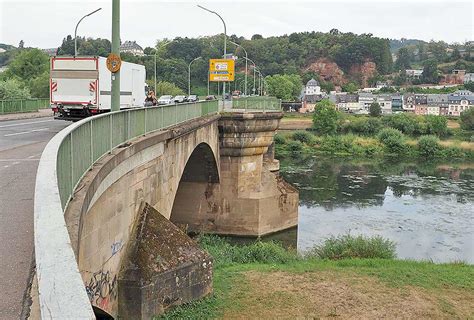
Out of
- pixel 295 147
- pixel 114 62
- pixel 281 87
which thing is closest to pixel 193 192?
pixel 114 62

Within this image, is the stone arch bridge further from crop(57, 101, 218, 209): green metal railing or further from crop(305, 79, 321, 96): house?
crop(305, 79, 321, 96): house

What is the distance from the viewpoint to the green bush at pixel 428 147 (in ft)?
240

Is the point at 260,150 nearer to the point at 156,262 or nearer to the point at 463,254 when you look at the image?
the point at 463,254

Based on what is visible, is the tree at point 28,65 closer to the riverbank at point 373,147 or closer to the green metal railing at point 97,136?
the riverbank at point 373,147

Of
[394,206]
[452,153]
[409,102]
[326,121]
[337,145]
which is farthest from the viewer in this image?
[409,102]

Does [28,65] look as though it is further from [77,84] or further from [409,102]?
[409,102]

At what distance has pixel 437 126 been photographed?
9919 centimetres

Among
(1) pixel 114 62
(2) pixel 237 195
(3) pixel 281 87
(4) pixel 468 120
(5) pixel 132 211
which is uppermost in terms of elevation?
(3) pixel 281 87

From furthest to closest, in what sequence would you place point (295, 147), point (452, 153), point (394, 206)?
point (295, 147) → point (452, 153) → point (394, 206)

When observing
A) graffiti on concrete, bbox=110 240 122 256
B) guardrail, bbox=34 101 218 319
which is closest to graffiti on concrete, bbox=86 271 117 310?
graffiti on concrete, bbox=110 240 122 256

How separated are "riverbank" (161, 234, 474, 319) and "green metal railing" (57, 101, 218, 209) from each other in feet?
15.2

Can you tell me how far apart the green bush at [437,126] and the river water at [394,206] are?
129ft

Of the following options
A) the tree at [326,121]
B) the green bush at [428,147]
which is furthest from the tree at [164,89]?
the green bush at [428,147]

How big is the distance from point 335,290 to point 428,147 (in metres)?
61.4
